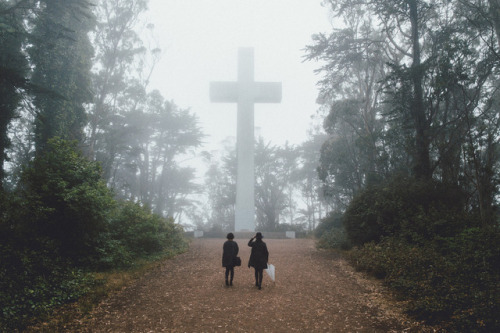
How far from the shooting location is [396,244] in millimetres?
8383

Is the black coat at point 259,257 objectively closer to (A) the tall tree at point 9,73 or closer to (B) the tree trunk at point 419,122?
(B) the tree trunk at point 419,122

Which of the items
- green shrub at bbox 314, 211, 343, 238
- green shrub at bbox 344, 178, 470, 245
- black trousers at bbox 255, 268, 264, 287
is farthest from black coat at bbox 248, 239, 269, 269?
green shrub at bbox 314, 211, 343, 238

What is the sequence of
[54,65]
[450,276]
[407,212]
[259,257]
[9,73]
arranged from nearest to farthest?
[450,276] < [259,257] < [407,212] < [9,73] < [54,65]

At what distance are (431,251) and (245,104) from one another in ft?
51.5

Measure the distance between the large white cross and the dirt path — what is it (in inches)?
461

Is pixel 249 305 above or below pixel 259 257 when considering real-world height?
below

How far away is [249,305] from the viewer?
18.5 feet

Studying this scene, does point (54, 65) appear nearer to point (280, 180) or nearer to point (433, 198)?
point (433, 198)

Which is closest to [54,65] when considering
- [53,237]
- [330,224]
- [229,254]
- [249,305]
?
[53,237]

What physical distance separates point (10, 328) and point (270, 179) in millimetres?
32451

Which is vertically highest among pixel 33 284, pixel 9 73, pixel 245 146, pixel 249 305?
pixel 245 146

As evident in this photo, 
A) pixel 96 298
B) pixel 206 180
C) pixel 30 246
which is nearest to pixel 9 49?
pixel 30 246

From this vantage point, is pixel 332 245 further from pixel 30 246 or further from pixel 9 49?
pixel 9 49

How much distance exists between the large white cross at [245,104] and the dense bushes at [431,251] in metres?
7.94
